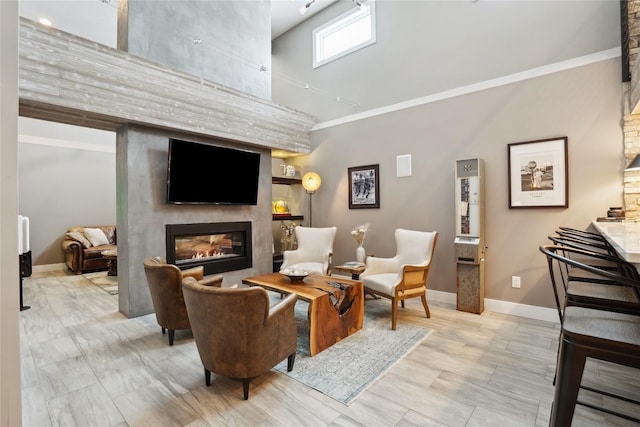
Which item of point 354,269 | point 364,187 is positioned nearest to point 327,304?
point 354,269

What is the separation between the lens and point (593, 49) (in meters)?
3.22

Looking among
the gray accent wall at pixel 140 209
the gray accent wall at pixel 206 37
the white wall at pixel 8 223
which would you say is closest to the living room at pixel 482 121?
the gray accent wall at pixel 206 37

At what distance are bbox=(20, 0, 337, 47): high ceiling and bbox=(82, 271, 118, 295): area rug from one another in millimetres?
4153

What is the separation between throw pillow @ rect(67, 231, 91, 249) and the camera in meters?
6.23

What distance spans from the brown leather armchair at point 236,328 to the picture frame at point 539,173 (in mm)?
3175

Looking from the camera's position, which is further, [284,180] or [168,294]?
[284,180]

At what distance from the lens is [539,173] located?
3490 millimetres

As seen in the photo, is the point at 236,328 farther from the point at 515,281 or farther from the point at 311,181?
the point at 311,181

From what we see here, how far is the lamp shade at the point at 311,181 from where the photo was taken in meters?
5.54

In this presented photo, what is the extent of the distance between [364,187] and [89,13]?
515 centimetres

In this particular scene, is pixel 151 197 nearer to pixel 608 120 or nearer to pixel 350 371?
pixel 350 371

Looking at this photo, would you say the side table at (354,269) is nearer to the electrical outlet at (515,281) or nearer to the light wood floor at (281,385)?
the light wood floor at (281,385)

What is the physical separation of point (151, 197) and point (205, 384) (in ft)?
8.18

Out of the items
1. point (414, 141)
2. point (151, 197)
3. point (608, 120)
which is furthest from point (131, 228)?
point (608, 120)
